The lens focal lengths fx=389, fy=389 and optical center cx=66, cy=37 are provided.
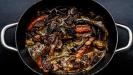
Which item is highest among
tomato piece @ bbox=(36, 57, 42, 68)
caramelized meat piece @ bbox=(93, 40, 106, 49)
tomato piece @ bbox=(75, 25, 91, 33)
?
tomato piece @ bbox=(75, 25, 91, 33)

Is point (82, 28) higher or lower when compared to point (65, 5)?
lower

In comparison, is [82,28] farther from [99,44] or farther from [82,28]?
[99,44]

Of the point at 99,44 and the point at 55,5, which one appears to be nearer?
the point at 99,44

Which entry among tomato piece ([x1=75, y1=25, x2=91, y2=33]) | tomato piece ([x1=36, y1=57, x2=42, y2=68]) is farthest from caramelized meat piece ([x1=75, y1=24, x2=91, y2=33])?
tomato piece ([x1=36, y1=57, x2=42, y2=68])

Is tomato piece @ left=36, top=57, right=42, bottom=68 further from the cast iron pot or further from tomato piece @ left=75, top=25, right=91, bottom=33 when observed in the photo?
tomato piece @ left=75, top=25, right=91, bottom=33

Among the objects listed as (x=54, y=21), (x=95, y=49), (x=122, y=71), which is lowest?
(x=122, y=71)

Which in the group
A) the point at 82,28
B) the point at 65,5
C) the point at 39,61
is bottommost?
the point at 39,61

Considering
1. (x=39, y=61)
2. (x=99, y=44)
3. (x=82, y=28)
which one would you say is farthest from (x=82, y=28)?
(x=39, y=61)

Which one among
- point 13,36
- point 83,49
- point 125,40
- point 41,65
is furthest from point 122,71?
point 13,36

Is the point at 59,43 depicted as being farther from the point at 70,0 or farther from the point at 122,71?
the point at 122,71
